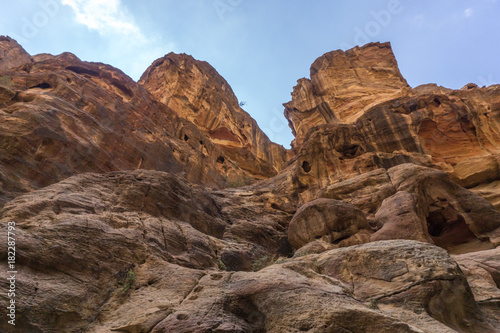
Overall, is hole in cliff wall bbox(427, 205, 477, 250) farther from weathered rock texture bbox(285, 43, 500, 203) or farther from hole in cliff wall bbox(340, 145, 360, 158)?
hole in cliff wall bbox(340, 145, 360, 158)

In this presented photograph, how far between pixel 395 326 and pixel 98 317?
5.70 m

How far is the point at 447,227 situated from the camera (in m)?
16.8

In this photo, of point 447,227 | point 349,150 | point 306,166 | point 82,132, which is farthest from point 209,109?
point 447,227

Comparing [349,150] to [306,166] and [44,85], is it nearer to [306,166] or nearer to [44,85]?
[306,166]

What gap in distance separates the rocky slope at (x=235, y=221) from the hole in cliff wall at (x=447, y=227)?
7cm

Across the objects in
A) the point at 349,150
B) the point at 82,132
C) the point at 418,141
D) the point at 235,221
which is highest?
the point at 82,132

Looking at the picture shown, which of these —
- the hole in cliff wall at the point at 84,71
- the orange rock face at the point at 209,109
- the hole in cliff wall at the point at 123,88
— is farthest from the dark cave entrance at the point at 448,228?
the hole in cliff wall at the point at 84,71

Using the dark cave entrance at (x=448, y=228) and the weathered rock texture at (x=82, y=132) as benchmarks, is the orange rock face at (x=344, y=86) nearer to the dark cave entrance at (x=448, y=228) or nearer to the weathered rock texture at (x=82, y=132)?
Result: the weathered rock texture at (x=82, y=132)

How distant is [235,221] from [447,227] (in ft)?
37.6

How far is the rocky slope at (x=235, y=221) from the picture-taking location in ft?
20.9

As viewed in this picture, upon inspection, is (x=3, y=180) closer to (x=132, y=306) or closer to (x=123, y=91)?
(x=132, y=306)

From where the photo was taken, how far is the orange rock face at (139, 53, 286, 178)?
48688mm

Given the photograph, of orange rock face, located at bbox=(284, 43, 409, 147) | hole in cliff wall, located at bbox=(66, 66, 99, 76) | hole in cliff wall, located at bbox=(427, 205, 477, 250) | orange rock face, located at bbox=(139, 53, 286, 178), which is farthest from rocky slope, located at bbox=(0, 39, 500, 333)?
orange rock face, located at bbox=(284, 43, 409, 147)

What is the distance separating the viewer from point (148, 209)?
505 inches
